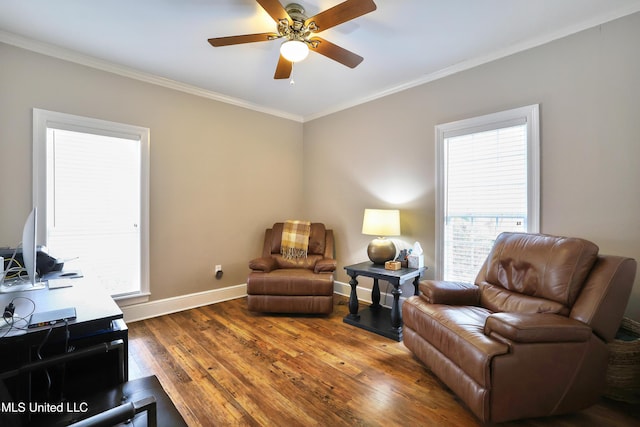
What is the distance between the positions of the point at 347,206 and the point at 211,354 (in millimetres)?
2446

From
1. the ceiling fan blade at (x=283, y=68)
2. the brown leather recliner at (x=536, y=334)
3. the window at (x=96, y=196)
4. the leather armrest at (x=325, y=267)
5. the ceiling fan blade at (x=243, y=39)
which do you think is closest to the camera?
the brown leather recliner at (x=536, y=334)

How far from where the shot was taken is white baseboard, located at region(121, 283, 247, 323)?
125 inches

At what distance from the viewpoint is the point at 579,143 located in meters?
2.34

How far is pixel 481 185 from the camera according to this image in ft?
9.38

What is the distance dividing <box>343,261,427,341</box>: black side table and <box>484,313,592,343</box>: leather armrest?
1.09m

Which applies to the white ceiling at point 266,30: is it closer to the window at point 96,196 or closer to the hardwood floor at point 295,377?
the window at point 96,196

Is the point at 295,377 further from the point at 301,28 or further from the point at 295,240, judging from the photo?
the point at 301,28

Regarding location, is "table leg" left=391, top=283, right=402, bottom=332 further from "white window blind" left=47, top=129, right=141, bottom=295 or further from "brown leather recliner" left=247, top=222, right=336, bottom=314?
"white window blind" left=47, top=129, right=141, bottom=295

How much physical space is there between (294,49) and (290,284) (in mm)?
2286

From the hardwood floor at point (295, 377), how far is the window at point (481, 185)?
1.18 meters

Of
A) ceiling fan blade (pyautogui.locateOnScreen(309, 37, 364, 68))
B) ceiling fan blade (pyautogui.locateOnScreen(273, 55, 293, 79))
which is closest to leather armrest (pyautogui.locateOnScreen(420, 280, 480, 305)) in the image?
ceiling fan blade (pyautogui.locateOnScreen(309, 37, 364, 68))

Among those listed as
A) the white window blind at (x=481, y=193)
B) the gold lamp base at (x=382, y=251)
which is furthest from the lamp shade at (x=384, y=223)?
the white window blind at (x=481, y=193)

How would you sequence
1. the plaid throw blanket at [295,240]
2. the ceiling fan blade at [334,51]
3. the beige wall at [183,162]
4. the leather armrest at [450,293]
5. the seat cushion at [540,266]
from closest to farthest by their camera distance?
the seat cushion at [540,266]
the ceiling fan blade at [334,51]
the leather armrest at [450,293]
the beige wall at [183,162]
the plaid throw blanket at [295,240]

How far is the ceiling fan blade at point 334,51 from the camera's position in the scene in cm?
219
